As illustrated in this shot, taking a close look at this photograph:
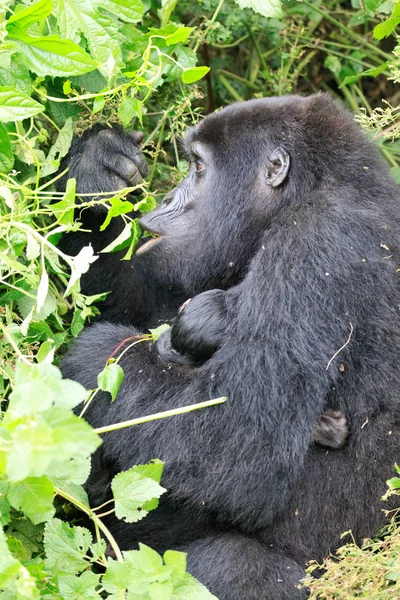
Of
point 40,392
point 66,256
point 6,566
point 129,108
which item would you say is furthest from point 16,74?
point 6,566

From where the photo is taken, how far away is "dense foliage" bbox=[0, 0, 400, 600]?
5.94 ft

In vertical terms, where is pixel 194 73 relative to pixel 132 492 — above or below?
above

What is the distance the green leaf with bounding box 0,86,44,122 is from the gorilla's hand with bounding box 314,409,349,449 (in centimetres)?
134

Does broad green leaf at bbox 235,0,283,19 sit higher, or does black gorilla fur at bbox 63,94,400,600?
broad green leaf at bbox 235,0,283,19

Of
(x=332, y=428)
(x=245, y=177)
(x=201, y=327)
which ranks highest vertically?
(x=245, y=177)

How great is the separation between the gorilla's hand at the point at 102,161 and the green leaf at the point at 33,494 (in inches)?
70.6

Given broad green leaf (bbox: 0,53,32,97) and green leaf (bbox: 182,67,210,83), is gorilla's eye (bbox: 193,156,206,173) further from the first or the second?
broad green leaf (bbox: 0,53,32,97)

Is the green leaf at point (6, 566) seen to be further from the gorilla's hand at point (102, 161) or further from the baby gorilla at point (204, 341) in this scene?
the gorilla's hand at point (102, 161)

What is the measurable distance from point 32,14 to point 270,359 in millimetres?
1276

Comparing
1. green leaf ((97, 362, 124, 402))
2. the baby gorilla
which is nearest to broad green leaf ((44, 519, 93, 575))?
green leaf ((97, 362, 124, 402))

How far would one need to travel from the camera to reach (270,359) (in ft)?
8.89

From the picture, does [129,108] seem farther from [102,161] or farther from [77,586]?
[77,586]

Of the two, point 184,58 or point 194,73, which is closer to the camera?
point 194,73

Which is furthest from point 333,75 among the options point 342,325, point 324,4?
point 342,325
